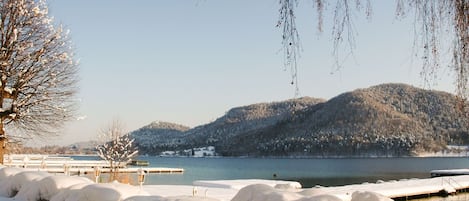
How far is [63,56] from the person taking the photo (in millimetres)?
16172

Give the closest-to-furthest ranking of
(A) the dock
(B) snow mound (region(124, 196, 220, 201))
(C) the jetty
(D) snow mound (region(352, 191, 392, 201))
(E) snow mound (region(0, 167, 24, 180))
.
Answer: (D) snow mound (region(352, 191, 392, 201)) → (B) snow mound (region(124, 196, 220, 201)) → (E) snow mound (region(0, 167, 24, 180)) → (A) the dock → (C) the jetty

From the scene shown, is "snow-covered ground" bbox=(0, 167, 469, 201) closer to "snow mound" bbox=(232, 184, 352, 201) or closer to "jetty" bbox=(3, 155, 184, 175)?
"snow mound" bbox=(232, 184, 352, 201)

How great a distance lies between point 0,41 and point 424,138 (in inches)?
5323

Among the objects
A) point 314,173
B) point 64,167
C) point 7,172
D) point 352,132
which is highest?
point 352,132

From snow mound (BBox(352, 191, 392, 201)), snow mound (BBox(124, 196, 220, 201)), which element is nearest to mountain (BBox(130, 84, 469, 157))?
snow mound (BBox(124, 196, 220, 201))

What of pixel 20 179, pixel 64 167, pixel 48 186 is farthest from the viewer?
pixel 64 167

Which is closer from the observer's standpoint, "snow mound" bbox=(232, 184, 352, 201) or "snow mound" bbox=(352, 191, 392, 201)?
"snow mound" bbox=(232, 184, 352, 201)

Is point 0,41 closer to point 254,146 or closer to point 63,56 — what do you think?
point 63,56

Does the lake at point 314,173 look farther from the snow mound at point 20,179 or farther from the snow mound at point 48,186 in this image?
the snow mound at point 48,186

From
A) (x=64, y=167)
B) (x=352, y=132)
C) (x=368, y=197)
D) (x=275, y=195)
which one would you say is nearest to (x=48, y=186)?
(x=275, y=195)

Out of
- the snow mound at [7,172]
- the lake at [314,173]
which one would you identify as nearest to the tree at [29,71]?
the snow mound at [7,172]

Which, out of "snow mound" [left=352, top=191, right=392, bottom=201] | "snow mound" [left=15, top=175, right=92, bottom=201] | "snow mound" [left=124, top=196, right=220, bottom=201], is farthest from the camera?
"snow mound" [left=15, top=175, right=92, bottom=201]

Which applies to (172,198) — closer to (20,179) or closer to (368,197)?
(368,197)

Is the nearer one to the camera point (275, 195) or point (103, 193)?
point (275, 195)
